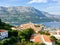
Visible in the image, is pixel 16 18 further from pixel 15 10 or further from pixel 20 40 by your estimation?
pixel 20 40

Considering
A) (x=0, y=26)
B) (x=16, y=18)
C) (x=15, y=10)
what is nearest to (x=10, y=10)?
(x=15, y=10)

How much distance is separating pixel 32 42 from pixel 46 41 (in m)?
1.26

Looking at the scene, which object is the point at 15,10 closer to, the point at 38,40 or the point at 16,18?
the point at 16,18

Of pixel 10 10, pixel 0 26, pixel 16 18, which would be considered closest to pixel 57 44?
pixel 0 26

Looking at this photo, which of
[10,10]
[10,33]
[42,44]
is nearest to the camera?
[42,44]

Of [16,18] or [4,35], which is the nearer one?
[4,35]

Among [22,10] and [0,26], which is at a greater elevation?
[0,26]

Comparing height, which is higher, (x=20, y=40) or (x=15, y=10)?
(x=20, y=40)

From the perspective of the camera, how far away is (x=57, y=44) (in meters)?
25.5

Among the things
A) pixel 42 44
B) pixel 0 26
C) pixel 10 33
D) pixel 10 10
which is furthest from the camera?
pixel 10 10

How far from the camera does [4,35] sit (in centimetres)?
2444

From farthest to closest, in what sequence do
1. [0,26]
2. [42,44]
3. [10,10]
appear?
[10,10] < [0,26] < [42,44]

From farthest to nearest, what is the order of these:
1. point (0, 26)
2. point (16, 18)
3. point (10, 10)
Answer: point (10, 10) → point (16, 18) → point (0, 26)

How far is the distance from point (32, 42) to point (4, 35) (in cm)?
256
